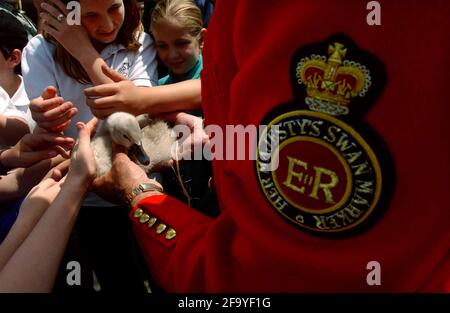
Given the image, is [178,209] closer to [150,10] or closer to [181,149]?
[181,149]

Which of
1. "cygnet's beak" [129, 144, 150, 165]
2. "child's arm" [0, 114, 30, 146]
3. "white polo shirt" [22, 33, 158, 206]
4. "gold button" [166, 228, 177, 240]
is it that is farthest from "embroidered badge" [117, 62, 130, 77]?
"gold button" [166, 228, 177, 240]

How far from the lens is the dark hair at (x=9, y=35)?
2.78 meters

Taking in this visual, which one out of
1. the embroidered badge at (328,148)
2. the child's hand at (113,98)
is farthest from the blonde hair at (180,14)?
the embroidered badge at (328,148)

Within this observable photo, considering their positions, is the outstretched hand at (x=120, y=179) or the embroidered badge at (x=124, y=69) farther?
the embroidered badge at (x=124, y=69)

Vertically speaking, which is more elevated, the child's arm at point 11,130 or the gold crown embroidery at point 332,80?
the gold crown embroidery at point 332,80

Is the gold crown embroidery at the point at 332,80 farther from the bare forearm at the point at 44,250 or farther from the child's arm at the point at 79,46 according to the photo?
the child's arm at the point at 79,46

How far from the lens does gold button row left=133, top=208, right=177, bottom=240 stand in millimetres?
1115

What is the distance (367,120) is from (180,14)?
5.47 ft

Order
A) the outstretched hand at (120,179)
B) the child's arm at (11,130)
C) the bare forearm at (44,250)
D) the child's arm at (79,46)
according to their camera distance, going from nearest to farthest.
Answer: the bare forearm at (44,250)
the outstretched hand at (120,179)
the child's arm at (79,46)
the child's arm at (11,130)

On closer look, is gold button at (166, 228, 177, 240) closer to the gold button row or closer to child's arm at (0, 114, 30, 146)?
the gold button row

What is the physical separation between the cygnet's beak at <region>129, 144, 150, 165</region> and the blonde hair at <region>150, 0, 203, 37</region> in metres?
0.81

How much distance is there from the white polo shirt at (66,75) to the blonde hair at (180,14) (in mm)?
272

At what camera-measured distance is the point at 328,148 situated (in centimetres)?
72
